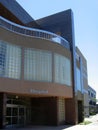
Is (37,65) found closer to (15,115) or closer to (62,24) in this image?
(15,115)

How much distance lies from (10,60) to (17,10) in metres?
12.2

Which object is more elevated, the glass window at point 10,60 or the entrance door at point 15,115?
the glass window at point 10,60

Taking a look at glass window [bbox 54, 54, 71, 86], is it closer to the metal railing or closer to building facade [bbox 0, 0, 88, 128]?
building facade [bbox 0, 0, 88, 128]

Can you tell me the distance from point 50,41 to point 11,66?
608cm

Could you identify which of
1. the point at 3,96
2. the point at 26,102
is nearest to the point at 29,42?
the point at 3,96

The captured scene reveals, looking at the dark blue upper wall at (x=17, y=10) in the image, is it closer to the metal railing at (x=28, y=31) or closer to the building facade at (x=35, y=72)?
the building facade at (x=35, y=72)

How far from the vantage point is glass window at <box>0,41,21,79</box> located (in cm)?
2109

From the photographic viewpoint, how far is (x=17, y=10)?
3225 cm

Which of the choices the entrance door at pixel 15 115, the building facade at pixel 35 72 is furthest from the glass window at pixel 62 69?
the entrance door at pixel 15 115

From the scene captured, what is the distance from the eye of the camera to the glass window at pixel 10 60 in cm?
2109

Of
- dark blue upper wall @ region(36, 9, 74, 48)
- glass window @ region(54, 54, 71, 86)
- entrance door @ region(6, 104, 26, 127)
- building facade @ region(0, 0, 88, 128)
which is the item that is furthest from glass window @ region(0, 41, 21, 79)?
dark blue upper wall @ region(36, 9, 74, 48)

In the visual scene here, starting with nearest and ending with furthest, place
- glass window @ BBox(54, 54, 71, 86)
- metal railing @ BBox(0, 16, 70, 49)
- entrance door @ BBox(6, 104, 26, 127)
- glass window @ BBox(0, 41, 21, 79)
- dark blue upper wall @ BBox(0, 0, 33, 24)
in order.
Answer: glass window @ BBox(0, 41, 21, 79) → metal railing @ BBox(0, 16, 70, 49) → entrance door @ BBox(6, 104, 26, 127) → glass window @ BBox(54, 54, 71, 86) → dark blue upper wall @ BBox(0, 0, 33, 24)

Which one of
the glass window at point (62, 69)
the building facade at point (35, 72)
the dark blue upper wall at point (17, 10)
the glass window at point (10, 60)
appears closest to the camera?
the glass window at point (10, 60)

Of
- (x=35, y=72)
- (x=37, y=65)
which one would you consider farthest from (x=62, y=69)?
(x=35, y=72)
